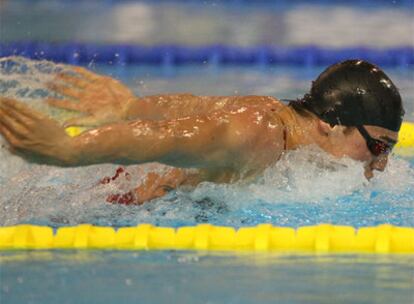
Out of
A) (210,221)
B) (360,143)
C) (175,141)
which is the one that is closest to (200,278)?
(175,141)

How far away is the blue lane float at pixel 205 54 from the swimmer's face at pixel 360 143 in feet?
12.8

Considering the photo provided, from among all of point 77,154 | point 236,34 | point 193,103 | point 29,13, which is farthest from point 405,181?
point 29,13

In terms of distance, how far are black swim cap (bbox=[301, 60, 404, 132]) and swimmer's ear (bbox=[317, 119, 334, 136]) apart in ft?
0.04

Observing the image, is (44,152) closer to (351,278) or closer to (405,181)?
(351,278)

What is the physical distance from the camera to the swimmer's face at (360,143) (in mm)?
3105

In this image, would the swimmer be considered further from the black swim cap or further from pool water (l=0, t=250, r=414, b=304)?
pool water (l=0, t=250, r=414, b=304)

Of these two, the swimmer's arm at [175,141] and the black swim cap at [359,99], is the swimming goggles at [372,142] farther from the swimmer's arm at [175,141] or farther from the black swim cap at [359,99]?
the swimmer's arm at [175,141]

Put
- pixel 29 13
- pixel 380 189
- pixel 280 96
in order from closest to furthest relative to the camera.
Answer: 1. pixel 380 189
2. pixel 280 96
3. pixel 29 13

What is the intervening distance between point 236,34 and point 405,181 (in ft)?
14.5

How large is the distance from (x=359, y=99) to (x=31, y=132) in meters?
1.11

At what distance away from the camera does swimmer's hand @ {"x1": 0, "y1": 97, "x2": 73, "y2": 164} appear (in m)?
2.57

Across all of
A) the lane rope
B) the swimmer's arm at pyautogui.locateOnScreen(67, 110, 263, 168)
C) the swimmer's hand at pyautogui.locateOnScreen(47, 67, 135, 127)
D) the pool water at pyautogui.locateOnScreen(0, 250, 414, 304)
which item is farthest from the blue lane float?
the pool water at pyautogui.locateOnScreen(0, 250, 414, 304)

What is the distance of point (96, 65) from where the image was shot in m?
7.08

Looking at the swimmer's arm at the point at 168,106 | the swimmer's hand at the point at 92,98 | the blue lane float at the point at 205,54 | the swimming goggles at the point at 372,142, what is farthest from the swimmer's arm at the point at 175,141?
the blue lane float at the point at 205,54
